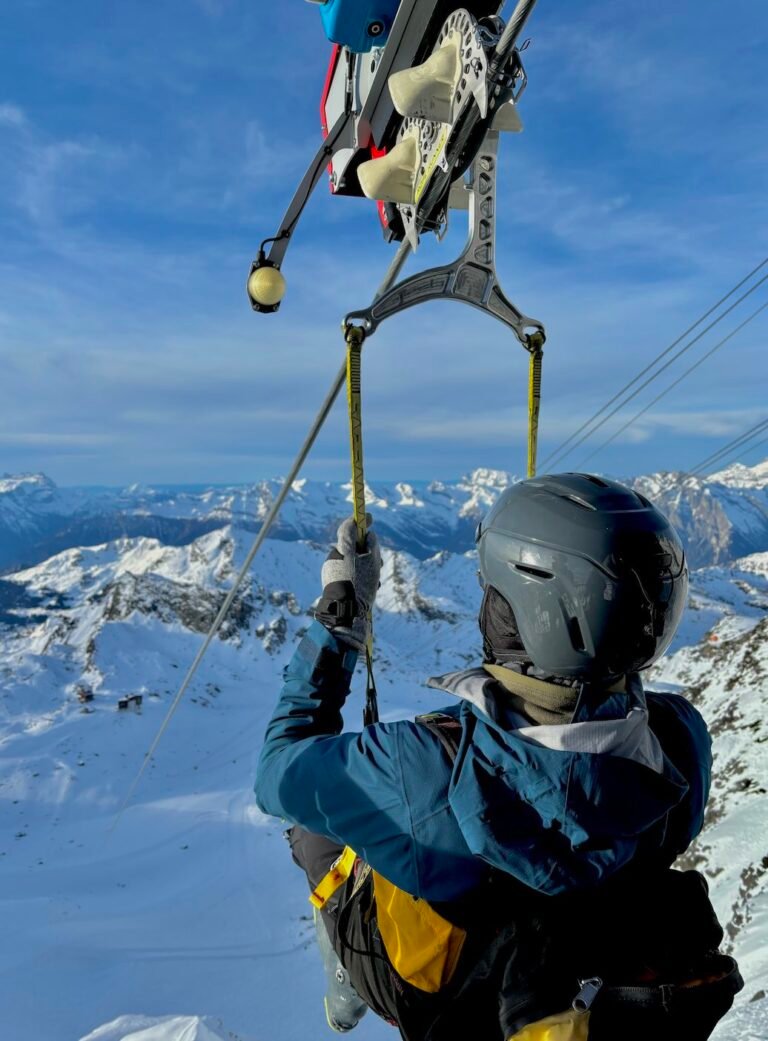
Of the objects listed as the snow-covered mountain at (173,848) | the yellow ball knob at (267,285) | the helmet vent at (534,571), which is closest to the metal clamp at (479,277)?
the helmet vent at (534,571)

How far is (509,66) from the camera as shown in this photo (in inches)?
124

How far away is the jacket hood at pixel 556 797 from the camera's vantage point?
2.02m

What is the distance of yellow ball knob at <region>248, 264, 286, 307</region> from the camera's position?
522cm

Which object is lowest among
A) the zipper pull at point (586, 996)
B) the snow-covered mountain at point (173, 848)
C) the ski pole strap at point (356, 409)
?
the snow-covered mountain at point (173, 848)

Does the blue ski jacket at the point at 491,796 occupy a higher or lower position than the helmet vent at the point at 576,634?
lower

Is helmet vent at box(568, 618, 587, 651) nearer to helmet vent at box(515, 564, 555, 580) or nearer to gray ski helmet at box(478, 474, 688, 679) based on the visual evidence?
gray ski helmet at box(478, 474, 688, 679)

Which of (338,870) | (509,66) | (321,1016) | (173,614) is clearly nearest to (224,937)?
(321,1016)

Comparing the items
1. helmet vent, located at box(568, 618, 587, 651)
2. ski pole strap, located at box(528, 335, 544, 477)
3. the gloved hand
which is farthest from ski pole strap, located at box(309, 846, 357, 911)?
ski pole strap, located at box(528, 335, 544, 477)

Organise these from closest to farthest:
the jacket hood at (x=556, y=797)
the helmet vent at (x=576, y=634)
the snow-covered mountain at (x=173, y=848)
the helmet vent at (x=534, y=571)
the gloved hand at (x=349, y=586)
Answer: the jacket hood at (x=556, y=797) → the helmet vent at (x=576, y=634) → the helmet vent at (x=534, y=571) → the gloved hand at (x=349, y=586) → the snow-covered mountain at (x=173, y=848)

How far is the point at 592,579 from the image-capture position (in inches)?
93.4

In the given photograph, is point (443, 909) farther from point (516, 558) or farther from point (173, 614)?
point (173, 614)

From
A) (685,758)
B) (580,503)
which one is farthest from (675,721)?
(580,503)

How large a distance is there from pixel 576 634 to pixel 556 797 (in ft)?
1.90

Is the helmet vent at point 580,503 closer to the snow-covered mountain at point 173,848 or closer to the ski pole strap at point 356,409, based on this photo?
the ski pole strap at point 356,409
